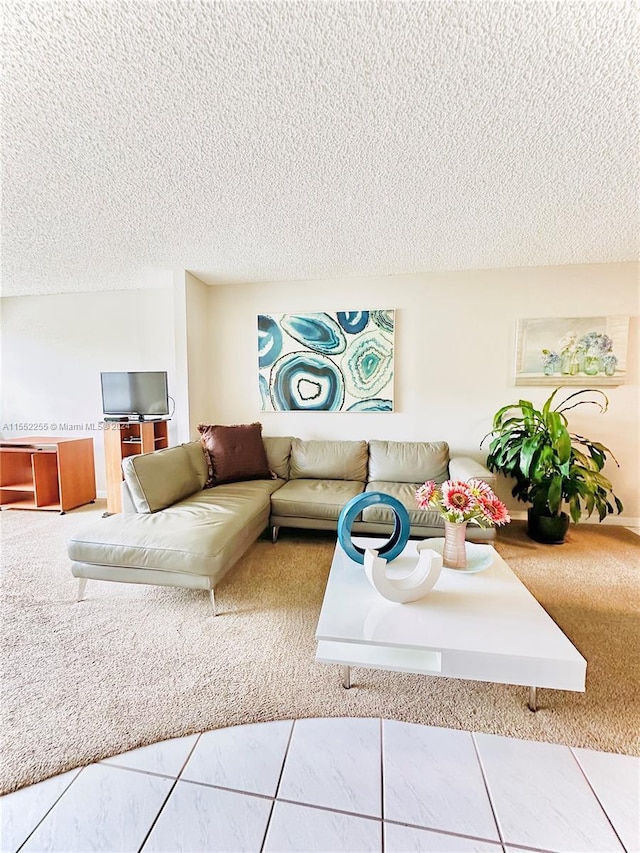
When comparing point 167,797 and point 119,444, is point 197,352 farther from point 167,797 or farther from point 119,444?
point 167,797

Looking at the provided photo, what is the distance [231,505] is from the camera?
7.14 feet

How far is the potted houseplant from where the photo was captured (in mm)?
2395

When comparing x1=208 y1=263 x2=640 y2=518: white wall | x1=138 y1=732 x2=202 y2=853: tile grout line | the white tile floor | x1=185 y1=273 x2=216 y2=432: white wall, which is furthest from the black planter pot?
x1=185 y1=273 x2=216 y2=432: white wall

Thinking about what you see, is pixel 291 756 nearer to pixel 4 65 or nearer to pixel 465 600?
pixel 465 600

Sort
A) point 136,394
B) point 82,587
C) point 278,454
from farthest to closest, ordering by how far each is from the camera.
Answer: point 136,394 → point 278,454 → point 82,587

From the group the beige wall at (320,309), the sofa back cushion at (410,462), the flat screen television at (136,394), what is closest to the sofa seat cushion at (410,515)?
the sofa back cushion at (410,462)

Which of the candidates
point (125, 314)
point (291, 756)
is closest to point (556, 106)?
point (291, 756)

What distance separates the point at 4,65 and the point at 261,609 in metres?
2.44

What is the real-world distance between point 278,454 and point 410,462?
1.20 m

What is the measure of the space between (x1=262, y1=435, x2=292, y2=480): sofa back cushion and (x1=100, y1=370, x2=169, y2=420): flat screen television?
1.17 metres

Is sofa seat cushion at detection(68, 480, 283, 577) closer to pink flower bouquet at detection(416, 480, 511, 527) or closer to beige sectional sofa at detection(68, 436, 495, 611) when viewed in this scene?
beige sectional sofa at detection(68, 436, 495, 611)

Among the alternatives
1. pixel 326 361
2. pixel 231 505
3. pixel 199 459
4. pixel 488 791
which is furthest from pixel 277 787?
pixel 326 361

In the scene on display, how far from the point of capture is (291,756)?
3.42ft

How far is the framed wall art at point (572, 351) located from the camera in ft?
9.32
